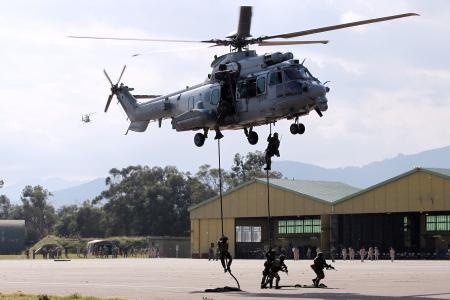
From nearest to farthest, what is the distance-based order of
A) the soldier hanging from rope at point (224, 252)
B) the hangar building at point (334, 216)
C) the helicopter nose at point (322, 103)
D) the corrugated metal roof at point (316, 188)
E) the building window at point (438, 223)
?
the soldier hanging from rope at point (224, 252) < the helicopter nose at point (322, 103) < the hangar building at point (334, 216) < the building window at point (438, 223) < the corrugated metal roof at point (316, 188)

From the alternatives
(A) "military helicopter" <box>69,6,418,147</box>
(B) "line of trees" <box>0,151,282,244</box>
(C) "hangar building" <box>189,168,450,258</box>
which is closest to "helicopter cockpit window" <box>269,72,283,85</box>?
(A) "military helicopter" <box>69,6,418,147</box>

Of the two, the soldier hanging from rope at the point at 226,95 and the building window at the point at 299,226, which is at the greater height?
the soldier hanging from rope at the point at 226,95

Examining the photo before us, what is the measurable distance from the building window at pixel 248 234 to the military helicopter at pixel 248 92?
190ft

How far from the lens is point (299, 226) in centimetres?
9069

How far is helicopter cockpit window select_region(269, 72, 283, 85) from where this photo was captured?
32.8 meters

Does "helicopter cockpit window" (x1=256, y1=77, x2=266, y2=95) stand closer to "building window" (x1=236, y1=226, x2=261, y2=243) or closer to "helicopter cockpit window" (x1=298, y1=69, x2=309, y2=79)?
"helicopter cockpit window" (x1=298, y1=69, x2=309, y2=79)

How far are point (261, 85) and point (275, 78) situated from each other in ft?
2.31

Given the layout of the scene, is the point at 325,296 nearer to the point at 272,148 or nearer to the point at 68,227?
the point at 272,148

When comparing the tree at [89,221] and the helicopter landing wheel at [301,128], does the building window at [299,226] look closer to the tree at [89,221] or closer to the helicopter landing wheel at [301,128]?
the tree at [89,221]

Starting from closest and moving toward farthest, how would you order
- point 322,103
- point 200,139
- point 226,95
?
point 322,103, point 226,95, point 200,139

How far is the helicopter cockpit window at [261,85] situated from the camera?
1309 inches

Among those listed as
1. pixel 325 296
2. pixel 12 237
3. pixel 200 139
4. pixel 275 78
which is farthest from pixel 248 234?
pixel 325 296

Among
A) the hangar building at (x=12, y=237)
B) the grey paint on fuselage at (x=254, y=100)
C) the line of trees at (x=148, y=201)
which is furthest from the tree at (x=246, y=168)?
the grey paint on fuselage at (x=254, y=100)

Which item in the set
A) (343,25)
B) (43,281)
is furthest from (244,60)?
(43,281)
